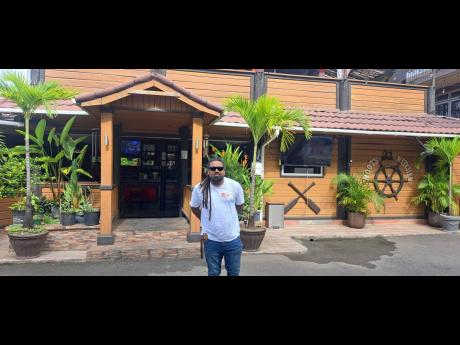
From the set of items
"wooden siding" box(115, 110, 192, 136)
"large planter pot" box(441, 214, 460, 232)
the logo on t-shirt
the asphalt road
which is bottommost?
the asphalt road

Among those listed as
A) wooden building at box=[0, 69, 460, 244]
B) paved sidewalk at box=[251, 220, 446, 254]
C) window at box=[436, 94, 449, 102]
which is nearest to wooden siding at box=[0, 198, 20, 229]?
wooden building at box=[0, 69, 460, 244]

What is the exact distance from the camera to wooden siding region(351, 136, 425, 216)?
378 inches

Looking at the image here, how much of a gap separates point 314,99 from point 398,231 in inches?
164

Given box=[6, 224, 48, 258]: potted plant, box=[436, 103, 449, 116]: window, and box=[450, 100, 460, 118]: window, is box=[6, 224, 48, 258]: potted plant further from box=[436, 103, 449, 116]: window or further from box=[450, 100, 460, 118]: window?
box=[436, 103, 449, 116]: window

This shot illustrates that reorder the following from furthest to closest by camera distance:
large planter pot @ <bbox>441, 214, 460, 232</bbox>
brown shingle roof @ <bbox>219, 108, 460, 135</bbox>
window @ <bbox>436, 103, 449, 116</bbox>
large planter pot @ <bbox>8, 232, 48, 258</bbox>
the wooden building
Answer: window @ <bbox>436, 103, 449, 116</bbox> < large planter pot @ <bbox>441, 214, 460, 232</bbox> < brown shingle roof @ <bbox>219, 108, 460, 135</bbox> < the wooden building < large planter pot @ <bbox>8, 232, 48, 258</bbox>

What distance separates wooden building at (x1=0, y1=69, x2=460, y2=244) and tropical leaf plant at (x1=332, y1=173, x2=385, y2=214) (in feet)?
1.31

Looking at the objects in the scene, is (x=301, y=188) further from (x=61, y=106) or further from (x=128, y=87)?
(x=61, y=106)

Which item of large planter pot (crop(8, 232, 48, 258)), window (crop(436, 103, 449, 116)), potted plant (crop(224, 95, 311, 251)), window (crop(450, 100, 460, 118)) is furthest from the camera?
window (crop(436, 103, 449, 116))

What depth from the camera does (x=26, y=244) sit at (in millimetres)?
5555

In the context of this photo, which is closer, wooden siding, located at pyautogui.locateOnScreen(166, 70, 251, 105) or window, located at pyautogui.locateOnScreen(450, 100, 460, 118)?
wooden siding, located at pyautogui.locateOnScreen(166, 70, 251, 105)

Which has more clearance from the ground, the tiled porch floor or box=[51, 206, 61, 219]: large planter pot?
box=[51, 206, 61, 219]: large planter pot

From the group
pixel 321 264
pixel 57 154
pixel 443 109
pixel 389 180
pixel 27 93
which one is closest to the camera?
pixel 27 93

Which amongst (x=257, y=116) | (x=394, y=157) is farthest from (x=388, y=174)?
(x=257, y=116)

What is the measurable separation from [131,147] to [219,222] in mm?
6251
